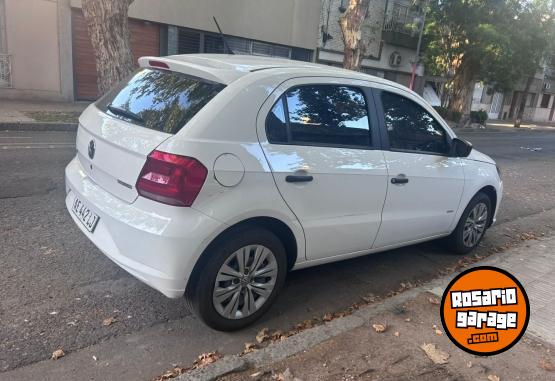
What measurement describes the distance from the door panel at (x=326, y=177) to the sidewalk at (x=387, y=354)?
0.59m

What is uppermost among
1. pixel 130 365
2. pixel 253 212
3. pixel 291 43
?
pixel 291 43

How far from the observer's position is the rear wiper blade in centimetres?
316

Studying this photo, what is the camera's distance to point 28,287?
3.59 metres

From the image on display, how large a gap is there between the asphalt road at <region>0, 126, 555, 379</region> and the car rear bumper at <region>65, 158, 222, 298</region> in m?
0.53

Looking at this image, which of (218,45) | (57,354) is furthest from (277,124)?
(218,45)

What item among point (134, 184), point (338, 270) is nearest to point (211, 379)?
point (134, 184)

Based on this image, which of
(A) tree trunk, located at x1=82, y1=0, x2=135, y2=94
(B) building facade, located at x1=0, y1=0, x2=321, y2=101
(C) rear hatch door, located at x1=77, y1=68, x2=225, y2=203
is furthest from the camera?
(B) building facade, located at x1=0, y1=0, x2=321, y2=101

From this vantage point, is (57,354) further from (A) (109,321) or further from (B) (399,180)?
(B) (399,180)

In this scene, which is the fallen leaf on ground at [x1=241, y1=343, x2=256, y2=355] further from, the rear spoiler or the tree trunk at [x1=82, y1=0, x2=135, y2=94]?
the tree trunk at [x1=82, y1=0, x2=135, y2=94]

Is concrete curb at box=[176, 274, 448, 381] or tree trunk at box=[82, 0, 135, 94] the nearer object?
concrete curb at box=[176, 274, 448, 381]

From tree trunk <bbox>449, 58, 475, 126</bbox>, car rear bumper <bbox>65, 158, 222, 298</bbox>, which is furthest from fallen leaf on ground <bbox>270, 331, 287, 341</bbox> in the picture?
tree trunk <bbox>449, 58, 475, 126</bbox>

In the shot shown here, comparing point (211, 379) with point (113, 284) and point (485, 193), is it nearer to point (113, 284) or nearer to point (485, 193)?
point (113, 284)

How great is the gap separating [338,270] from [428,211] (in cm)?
99

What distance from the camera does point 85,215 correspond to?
334cm
